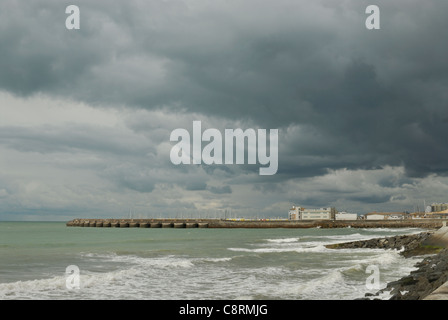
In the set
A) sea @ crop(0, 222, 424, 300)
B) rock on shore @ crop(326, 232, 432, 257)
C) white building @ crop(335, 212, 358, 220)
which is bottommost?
white building @ crop(335, 212, 358, 220)

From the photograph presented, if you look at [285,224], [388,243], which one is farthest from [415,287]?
[285,224]

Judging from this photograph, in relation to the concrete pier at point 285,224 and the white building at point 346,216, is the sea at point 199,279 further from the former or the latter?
the white building at point 346,216

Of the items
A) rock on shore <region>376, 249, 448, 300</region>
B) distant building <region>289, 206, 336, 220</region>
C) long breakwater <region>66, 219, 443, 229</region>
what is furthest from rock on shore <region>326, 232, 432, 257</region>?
distant building <region>289, 206, 336, 220</region>

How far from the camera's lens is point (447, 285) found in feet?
38.0

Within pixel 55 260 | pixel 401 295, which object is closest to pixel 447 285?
pixel 401 295

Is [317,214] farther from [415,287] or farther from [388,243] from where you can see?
[415,287]

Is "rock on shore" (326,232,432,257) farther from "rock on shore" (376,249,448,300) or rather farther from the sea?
"rock on shore" (376,249,448,300)

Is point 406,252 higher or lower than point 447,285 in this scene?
lower

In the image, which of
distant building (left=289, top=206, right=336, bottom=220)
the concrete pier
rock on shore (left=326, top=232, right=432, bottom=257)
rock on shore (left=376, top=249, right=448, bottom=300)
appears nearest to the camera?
rock on shore (left=376, top=249, right=448, bottom=300)

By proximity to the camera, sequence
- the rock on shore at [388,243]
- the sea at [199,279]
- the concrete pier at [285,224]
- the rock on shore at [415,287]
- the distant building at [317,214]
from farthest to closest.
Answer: the distant building at [317,214] < the concrete pier at [285,224] < the rock on shore at [388,243] < the sea at [199,279] < the rock on shore at [415,287]

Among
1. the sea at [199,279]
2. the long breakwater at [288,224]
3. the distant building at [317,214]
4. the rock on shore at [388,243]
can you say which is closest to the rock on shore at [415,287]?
the sea at [199,279]
